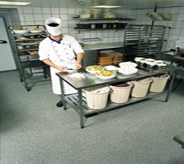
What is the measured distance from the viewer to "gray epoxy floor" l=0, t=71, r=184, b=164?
160cm

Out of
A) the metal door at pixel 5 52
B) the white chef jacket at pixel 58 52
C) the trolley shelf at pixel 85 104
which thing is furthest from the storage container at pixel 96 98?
the metal door at pixel 5 52

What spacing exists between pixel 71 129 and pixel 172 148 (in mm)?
1289

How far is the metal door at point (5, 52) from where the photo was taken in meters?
4.12

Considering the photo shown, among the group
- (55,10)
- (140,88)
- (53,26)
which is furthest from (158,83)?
(55,10)

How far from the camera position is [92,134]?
1937 millimetres

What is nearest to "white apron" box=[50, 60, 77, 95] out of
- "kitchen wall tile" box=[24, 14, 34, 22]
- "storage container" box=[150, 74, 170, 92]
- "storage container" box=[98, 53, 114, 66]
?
"storage container" box=[150, 74, 170, 92]

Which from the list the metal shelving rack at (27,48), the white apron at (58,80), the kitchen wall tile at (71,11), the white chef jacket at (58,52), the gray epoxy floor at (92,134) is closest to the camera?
the gray epoxy floor at (92,134)

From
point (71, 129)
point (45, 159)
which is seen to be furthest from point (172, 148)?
point (45, 159)

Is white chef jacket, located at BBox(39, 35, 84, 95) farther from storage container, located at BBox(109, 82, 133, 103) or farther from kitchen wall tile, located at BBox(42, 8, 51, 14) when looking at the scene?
kitchen wall tile, located at BBox(42, 8, 51, 14)

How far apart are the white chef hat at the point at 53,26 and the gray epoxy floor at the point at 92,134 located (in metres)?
1.29

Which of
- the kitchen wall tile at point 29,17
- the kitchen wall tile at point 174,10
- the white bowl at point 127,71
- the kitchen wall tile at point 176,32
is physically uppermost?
the kitchen wall tile at point 174,10

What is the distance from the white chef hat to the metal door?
2816 millimetres

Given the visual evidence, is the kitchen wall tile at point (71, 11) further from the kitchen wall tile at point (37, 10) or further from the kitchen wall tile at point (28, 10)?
the kitchen wall tile at point (28, 10)

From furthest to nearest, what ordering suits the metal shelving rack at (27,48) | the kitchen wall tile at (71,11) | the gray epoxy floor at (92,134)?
the kitchen wall tile at (71,11)
the metal shelving rack at (27,48)
the gray epoxy floor at (92,134)
